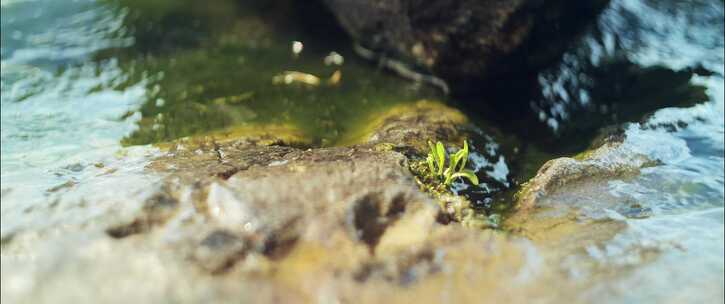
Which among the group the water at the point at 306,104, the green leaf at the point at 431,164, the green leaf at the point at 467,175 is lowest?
the water at the point at 306,104

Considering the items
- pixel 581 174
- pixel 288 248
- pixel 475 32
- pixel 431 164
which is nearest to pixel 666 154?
pixel 581 174

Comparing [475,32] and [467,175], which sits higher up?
[475,32]

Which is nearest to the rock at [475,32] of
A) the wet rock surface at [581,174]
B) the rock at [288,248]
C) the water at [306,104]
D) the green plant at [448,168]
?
the water at [306,104]

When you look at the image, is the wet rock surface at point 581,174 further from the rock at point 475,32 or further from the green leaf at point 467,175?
the rock at point 475,32

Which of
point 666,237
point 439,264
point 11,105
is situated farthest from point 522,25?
point 11,105

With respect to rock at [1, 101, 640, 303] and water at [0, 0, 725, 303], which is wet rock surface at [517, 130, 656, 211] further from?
rock at [1, 101, 640, 303]

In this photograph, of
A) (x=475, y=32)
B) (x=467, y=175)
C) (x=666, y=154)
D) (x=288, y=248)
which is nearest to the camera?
(x=288, y=248)

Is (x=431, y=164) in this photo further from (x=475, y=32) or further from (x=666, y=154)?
(x=475, y=32)
